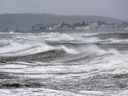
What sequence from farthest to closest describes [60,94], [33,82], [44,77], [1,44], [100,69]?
[1,44]
[100,69]
[44,77]
[33,82]
[60,94]

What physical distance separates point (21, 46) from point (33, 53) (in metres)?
1.53

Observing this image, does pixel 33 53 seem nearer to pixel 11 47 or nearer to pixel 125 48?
pixel 11 47

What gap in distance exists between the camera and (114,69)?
590 centimetres

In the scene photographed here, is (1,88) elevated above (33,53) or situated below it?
above

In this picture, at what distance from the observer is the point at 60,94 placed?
4586mm

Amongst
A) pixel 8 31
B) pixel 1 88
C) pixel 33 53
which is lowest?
pixel 8 31

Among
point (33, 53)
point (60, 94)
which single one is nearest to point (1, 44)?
point (33, 53)

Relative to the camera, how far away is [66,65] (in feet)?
21.6

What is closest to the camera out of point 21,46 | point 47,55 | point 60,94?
point 60,94

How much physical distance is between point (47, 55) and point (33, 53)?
37 cm

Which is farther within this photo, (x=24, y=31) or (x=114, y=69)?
(x=24, y=31)

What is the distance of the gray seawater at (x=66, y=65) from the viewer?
15.9ft

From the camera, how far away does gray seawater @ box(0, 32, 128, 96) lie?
484 centimetres

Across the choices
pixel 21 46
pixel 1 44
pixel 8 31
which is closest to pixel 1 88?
pixel 21 46
